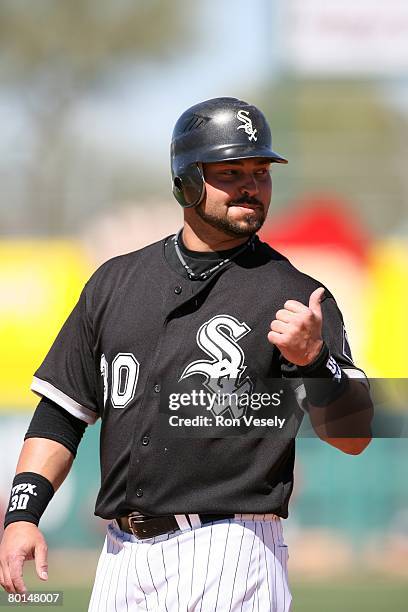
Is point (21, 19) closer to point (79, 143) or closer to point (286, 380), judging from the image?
point (79, 143)

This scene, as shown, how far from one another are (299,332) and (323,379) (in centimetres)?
19

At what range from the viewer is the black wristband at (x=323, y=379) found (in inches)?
115

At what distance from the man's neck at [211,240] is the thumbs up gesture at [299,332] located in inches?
19.6

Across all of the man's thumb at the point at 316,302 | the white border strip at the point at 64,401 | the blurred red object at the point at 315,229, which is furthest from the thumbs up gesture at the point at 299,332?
the blurred red object at the point at 315,229

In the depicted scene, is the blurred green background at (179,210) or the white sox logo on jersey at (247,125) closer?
the white sox logo on jersey at (247,125)

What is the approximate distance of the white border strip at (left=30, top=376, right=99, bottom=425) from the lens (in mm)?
3359

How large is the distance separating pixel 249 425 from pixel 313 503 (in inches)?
208

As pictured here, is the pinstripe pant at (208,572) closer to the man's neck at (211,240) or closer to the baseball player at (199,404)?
the baseball player at (199,404)

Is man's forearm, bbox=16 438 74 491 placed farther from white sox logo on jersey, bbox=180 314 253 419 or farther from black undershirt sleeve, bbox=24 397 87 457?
white sox logo on jersey, bbox=180 314 253 419

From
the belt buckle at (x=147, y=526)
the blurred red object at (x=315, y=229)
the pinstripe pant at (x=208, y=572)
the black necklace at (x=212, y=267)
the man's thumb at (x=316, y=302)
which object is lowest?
the pinstripe pant at (x=208, y=572)

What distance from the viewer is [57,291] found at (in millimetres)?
9547

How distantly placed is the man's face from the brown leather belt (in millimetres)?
738

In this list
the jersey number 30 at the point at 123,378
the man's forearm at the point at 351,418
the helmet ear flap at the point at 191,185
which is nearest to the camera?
Result: the man's forearm at the point at 351,418

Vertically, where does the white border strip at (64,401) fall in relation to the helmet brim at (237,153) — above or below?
below
